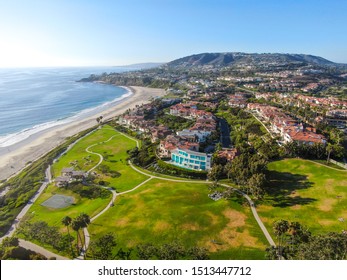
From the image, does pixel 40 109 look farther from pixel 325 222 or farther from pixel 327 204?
pixel 325 222

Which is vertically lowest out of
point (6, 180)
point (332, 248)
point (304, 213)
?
point (6, 180)

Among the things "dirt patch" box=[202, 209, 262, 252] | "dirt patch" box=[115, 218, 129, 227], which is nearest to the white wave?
"dirt patch" box=[115, 218, 129, 227]

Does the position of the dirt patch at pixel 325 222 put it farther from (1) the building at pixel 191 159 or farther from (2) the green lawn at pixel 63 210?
(2) the green lawn at pixel 63 210

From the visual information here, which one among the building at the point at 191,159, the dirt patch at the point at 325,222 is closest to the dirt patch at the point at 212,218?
the dirt patch at the point at 325,222

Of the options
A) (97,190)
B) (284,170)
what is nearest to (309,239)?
(284,170)

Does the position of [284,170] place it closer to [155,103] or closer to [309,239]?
[309,239]

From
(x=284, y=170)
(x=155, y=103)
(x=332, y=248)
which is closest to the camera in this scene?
(x=332, y=248)

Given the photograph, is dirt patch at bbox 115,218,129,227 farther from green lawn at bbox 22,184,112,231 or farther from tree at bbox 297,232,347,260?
tree at bbox 297,232,347,260
